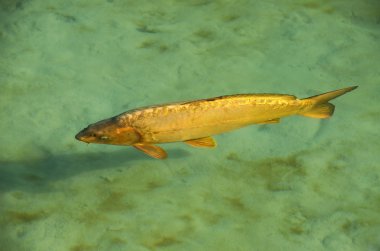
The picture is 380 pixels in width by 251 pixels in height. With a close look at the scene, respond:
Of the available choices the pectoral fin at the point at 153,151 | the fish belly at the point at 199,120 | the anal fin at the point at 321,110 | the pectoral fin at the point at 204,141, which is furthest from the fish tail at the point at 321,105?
the pectoral fin at the point at 153,151

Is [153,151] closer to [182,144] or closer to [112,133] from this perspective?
[112,133]

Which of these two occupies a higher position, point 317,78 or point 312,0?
point 312,0

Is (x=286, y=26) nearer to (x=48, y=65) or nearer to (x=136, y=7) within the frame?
(x=136, y=7)

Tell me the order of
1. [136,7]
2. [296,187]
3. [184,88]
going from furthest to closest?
1. [136,7]
2. [184,88]
3. [296,187]

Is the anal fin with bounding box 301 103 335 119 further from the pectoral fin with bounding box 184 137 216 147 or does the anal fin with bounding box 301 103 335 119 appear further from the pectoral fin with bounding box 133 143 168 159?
the pectoral fin with bounding box 133 143 168 159

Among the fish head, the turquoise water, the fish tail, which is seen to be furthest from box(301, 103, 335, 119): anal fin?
the fish head

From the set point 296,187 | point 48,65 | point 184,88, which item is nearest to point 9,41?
point 48,65

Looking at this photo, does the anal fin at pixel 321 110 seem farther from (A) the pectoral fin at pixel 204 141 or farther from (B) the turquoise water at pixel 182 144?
(B) the turquoise water at pixel 182 144
